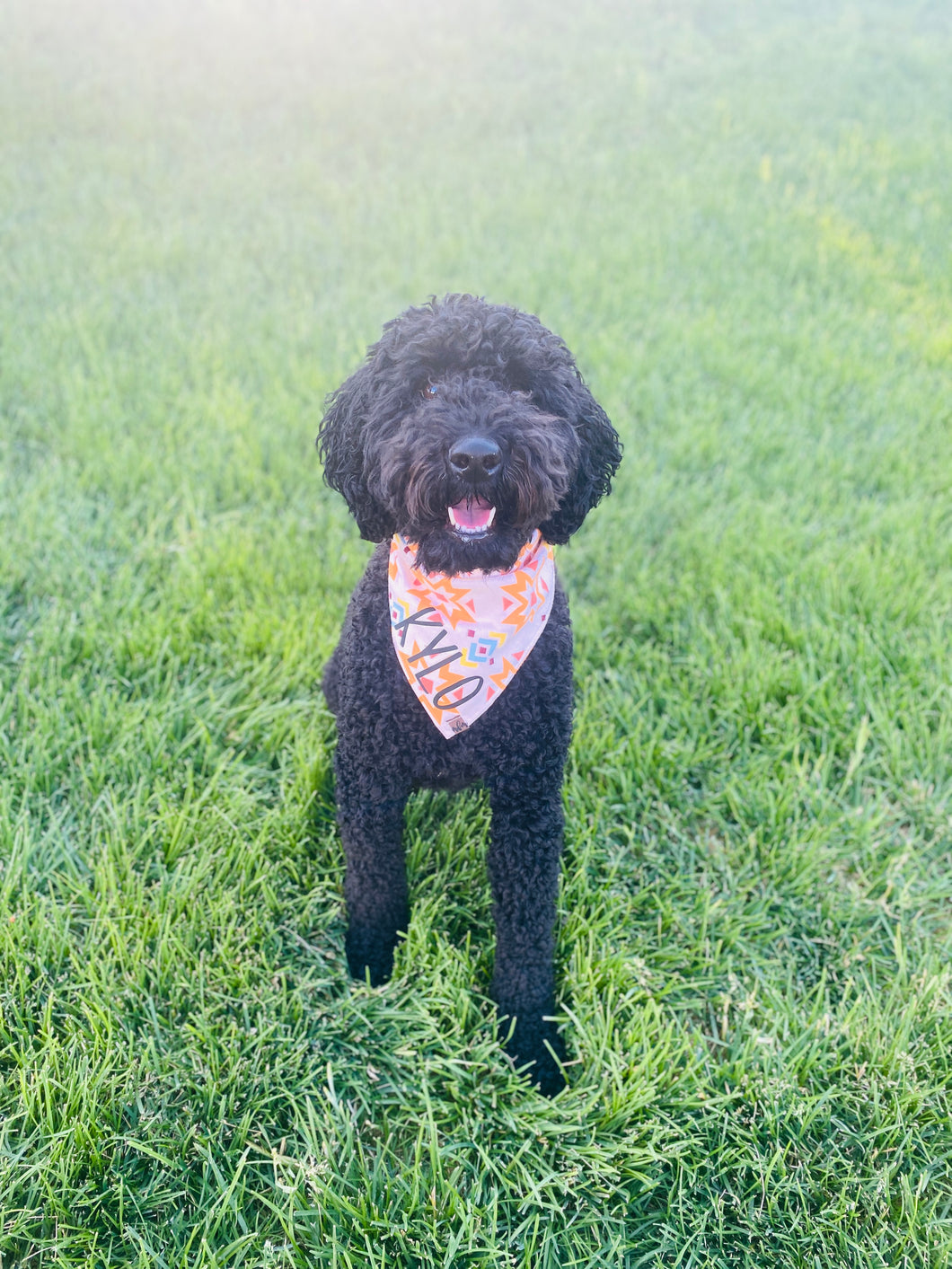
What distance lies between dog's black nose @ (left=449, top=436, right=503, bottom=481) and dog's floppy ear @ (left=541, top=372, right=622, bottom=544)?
40 cm

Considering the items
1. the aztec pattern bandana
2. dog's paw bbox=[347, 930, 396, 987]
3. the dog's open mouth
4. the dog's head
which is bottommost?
dog's paw bbox=[347, 930, 396, 987]

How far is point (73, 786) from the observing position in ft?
10.3

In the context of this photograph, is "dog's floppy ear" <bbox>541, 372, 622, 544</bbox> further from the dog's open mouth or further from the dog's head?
the dog's open mouth

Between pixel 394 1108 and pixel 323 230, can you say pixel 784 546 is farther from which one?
pixel 323 230

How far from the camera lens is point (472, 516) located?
226 centimetres

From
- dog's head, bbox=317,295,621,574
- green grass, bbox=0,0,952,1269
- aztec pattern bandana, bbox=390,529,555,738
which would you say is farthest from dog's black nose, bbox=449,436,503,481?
green grass, bbox=0,0,952,1269

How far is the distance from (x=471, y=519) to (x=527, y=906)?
1.19 metres

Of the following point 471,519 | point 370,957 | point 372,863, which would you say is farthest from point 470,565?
point 370,957

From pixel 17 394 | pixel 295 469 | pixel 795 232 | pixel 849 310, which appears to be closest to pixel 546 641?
pixel 295 469

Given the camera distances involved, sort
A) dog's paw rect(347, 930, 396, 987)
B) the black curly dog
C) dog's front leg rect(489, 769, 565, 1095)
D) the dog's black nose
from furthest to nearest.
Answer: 1. dog's paw rect(347, 930, 396, 987)
2. dog's front leg rect(489, 769, 565, 1095)
3. the black curly dog
4. the dog's black nose

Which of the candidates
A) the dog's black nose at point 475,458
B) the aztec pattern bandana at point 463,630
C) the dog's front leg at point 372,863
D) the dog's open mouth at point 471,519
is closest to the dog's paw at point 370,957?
the dog's front leg at point 372,863

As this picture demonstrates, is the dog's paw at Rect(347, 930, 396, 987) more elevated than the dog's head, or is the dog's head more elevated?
the dog's head

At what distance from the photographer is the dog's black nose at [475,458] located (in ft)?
6.78

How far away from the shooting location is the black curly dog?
2178 mm
